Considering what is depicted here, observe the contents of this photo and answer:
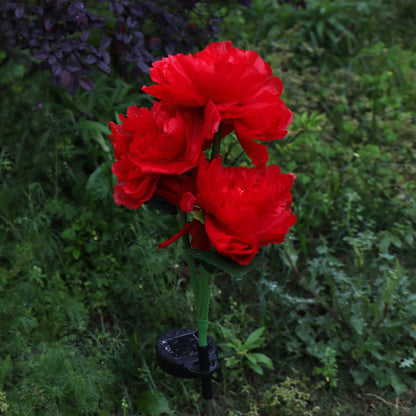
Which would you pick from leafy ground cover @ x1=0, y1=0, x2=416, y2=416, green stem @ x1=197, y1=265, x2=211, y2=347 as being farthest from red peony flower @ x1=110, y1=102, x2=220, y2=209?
leafy ground cover @ x1=0, y1=0, x2=416, y2=416

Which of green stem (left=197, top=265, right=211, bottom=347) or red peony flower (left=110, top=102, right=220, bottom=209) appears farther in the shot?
green stem (left=197, top=265, right=211, bottom=347)

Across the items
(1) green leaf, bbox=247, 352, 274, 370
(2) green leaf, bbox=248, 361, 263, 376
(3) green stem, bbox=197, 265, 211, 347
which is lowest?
(2) green leaf, bbox=248, 361, 263, 376

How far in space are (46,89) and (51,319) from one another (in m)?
1.44

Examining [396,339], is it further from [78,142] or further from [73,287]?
[78,142]

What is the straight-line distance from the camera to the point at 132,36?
249 cm

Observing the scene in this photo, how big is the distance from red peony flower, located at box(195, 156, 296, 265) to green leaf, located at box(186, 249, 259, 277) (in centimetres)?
2

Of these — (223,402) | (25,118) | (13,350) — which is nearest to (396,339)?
(223,402)

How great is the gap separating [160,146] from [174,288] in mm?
1199

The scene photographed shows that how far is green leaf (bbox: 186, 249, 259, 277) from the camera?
1258mm

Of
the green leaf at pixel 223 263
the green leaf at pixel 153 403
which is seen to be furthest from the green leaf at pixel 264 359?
the green leaf at pixel 223 263

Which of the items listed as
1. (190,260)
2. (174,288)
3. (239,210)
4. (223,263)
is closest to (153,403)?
(174,288)

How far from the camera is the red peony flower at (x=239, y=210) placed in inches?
48.4

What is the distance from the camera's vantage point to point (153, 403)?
1947 mm

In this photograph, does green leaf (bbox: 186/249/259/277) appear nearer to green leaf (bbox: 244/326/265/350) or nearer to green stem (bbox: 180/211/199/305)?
green stem (bbox: 180/211/199/305)
